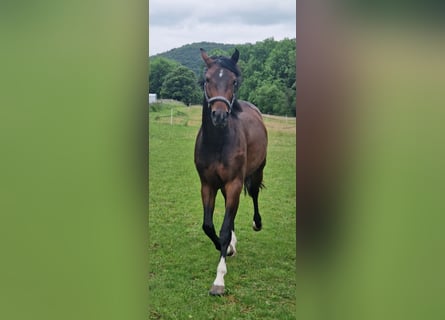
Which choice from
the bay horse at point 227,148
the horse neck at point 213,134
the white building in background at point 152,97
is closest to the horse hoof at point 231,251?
the bay horse at point 227,148

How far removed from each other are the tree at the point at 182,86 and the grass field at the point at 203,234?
102 millimetres

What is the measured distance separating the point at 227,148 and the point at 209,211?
1.40 ft

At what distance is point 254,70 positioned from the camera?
9.81ft

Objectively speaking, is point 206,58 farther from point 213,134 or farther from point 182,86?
point 213,134

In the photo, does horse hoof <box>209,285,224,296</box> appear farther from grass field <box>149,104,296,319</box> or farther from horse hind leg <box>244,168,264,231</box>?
horse hind leg <box>244,168,264,231</box>

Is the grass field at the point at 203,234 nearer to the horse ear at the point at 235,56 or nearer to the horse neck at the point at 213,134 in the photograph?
the horse neck at the point at 213,134

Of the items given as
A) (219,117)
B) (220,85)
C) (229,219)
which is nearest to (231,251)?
(229,219)

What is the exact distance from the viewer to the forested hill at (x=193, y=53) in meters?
2.98

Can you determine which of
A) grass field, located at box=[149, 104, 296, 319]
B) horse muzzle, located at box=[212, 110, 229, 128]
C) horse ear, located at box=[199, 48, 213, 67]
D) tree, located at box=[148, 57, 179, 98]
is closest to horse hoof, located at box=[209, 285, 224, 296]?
grass field, located at box=[149, 104, 296, 319]
